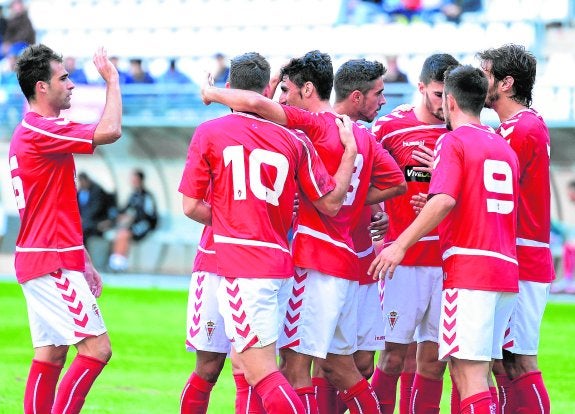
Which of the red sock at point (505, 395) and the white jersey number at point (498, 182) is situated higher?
the white jersey number at point (498, 182)

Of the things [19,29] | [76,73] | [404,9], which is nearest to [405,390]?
[404,9]

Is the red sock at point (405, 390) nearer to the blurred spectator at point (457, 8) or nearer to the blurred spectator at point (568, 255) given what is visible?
the blurred spectator at point (568, 255)

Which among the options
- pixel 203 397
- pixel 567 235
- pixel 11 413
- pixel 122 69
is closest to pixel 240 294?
pixel 203 397

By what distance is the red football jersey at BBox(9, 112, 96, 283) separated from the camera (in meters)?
6.04

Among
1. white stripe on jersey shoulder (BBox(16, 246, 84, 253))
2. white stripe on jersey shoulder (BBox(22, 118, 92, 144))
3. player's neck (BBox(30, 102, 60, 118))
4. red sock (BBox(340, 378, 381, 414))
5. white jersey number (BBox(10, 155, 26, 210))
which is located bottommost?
red sock (BBox(340, 378, 381, 414))

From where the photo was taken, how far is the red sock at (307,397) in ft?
19.1

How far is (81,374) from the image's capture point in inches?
Result: 238

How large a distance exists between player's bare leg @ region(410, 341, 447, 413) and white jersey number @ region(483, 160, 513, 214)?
1.31 m

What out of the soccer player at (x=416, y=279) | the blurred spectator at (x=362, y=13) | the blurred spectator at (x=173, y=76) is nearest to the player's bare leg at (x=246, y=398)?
the soccer player at (x=416, y=279)

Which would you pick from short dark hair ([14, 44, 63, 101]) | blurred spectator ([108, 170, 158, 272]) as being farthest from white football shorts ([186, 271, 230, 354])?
blurred spectator ([108, 170, 158, 272])

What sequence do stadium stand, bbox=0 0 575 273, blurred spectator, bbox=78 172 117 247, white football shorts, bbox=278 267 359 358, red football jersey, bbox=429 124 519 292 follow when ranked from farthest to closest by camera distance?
blurred spectator, bbox=78 172 117 247
stadium stand, bbox=0 0 575 273
white football shorts, bbox=278 267 359 358
red football jersey, bbox=429 124 519 292

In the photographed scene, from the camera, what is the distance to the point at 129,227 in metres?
19.4

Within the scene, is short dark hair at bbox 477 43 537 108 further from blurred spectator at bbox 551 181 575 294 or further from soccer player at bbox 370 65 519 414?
blurred spectator at bbox 551 181 575 294

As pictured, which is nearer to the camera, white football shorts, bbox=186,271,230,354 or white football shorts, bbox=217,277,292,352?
white football shorts, bbox=217,277,292,352
